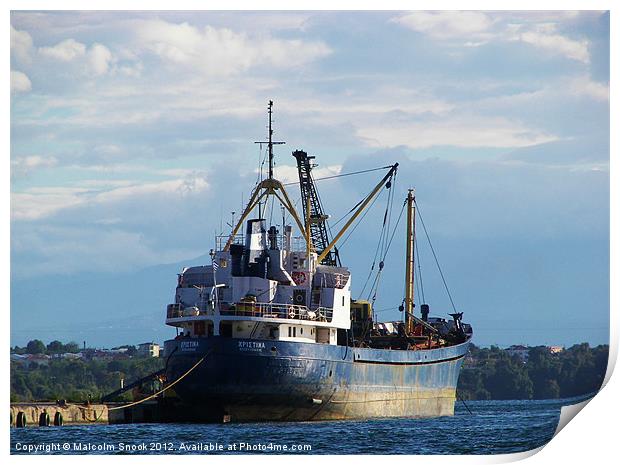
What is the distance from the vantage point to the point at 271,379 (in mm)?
54375

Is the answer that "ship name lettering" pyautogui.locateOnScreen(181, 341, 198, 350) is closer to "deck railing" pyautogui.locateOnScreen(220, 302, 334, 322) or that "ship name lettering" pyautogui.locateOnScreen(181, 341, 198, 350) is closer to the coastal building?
"deck railing" pyautogui.locateOnScreen(220, 302, 334, 322)

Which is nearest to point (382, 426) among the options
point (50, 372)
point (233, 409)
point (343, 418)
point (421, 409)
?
point (343, 418)

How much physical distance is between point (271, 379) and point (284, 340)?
5.51ft

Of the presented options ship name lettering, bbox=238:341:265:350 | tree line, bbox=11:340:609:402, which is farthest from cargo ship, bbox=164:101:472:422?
tree line, bbox=11:340:609:402

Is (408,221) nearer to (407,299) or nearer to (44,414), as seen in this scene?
(407,299)

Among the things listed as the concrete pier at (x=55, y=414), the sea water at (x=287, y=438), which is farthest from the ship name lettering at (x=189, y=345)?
the concrete pier at (x=55, y=414)

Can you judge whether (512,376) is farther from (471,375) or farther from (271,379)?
(271,379)

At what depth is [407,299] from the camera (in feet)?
244

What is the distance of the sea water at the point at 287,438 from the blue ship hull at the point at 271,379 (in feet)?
2.50

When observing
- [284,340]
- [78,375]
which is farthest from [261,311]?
[78,375]

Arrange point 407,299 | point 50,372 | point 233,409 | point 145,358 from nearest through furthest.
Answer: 1. point 233,409
2. point 407,299
3. point 50,372
4. point 145,358

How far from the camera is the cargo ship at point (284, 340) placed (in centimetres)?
5447

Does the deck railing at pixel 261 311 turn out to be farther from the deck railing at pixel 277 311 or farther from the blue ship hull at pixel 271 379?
the blue ship hull at pixel 271 379

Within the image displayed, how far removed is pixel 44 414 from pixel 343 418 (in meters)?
11.1
